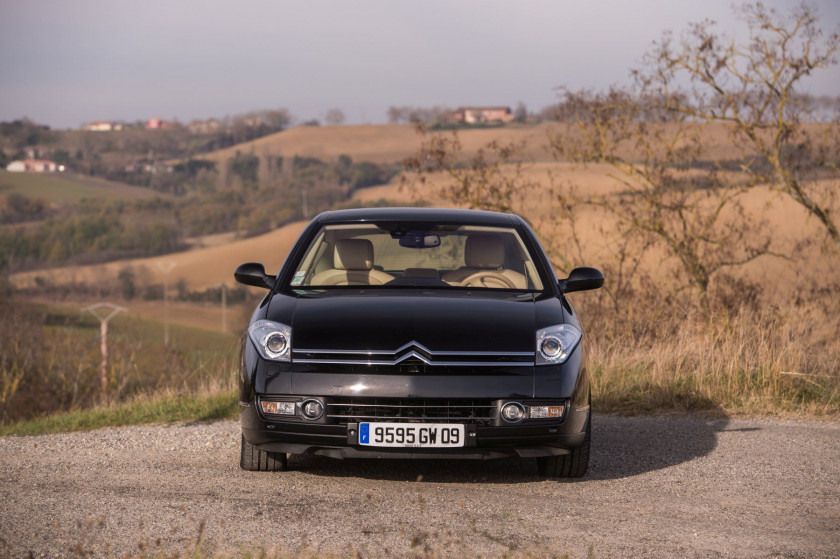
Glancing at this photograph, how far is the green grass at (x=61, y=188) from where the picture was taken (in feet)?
309

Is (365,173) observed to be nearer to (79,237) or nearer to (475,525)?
(79,237)

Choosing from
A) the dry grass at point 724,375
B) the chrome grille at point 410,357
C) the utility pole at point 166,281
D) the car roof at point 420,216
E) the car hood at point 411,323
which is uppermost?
the car roof at point 420,216

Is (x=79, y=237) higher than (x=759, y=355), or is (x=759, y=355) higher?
(x=759, y=355)

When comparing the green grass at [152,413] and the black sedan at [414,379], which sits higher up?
the black sedan at [414,379]

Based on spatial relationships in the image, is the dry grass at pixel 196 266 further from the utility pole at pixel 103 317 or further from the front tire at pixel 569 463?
the front tire at pixel 569 463

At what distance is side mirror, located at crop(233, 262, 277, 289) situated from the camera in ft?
21.1

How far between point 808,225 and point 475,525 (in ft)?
38.3

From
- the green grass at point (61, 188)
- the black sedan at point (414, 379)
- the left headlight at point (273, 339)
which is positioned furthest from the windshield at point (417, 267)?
the green grass at point (61, 188)

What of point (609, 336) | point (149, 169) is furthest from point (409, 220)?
point (149, 169)

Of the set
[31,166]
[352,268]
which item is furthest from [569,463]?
[31,166]

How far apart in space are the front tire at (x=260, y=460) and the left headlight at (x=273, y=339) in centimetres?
67

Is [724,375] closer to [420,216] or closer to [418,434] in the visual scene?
[420,216]

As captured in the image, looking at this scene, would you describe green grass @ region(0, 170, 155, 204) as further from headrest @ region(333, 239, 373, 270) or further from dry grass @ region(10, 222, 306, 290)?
headrest @ region(333, 239, 373, 270)

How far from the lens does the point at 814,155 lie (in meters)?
14.5
